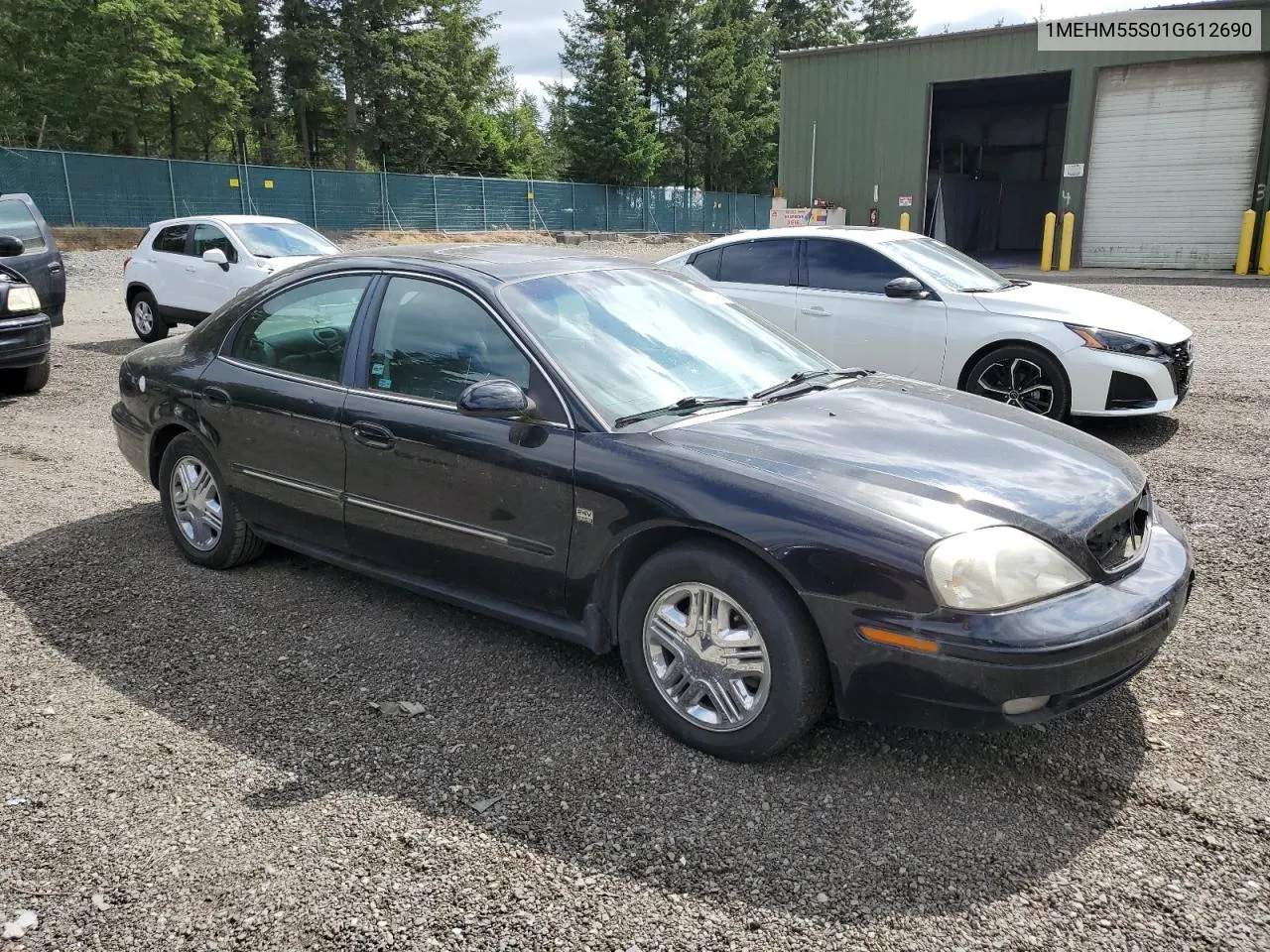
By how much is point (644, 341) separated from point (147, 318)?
466 inches

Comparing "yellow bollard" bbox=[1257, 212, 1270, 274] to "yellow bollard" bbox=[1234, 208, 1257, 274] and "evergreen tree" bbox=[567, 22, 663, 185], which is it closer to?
"yellow bollard" bbox=[1234, 208, 1257, 274]

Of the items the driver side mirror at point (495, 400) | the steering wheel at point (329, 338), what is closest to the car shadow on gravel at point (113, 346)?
the steering wheel at point (329, 338)

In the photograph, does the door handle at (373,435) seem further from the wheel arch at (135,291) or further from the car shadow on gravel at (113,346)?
the wheel arch at (135,291)

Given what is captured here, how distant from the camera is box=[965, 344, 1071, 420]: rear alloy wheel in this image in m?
6.88

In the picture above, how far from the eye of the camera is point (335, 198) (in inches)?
1245

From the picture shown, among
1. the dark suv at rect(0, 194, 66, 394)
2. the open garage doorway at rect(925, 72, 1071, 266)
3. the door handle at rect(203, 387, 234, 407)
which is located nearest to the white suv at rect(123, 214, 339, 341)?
the dark suv at rect(0, 194, 66, 394)

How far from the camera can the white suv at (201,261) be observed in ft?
39.0

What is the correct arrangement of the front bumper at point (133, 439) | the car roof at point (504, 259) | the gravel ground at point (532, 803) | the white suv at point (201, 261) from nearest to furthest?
the gravel ground at point (532, 803), the car roof at point (504, 259), the front bumper at point (133, 439), the white suv at point (201, 261)

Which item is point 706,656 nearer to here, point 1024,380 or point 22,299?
point 1024,380

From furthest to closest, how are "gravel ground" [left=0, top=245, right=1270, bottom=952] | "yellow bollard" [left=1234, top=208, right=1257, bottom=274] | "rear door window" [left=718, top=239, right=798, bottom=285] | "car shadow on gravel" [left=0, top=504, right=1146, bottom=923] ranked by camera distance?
"yellow bollard" [left=1234, top=208, right=1257, bottom=274], "rear door window" [left=718, top=239, right=798, bottom=285], "car shadow on gravel" [left=0, top=504, right=1146, bottom=923], "gravel ground" [left=0, top=245, right=1270, bottom=952]

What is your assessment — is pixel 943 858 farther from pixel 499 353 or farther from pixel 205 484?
pixel 205 484

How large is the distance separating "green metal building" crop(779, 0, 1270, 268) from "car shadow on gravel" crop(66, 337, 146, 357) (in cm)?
1940

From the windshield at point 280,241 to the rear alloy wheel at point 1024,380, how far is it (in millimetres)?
8077

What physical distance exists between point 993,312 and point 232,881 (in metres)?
6.31
